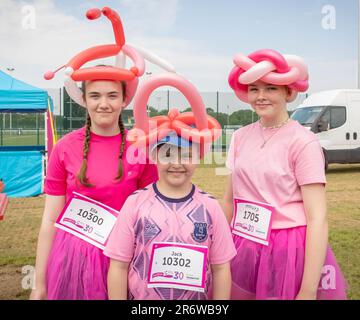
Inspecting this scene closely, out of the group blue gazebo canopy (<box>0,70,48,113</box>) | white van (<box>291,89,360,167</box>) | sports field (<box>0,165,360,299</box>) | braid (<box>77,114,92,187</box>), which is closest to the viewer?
braid (<box>77,114,92,187</box>)

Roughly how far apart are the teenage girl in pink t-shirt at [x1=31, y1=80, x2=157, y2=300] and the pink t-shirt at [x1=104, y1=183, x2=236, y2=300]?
0.46ft

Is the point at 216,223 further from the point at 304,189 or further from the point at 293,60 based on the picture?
the point at 293,60

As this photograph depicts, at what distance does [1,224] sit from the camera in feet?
18.1

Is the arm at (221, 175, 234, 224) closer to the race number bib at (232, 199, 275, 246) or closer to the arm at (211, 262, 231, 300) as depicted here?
the race number bib at (232, 199, 275, 246)

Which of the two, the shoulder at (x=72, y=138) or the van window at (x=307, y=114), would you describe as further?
the van window at (x=307, y=114)

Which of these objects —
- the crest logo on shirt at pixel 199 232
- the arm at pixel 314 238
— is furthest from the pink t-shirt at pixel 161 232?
the arm at pixel 314 238

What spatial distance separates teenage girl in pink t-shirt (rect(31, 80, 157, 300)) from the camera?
1582 mm

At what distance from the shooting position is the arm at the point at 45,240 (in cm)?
167

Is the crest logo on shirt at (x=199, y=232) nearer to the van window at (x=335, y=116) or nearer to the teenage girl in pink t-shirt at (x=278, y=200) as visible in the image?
the teenage girl in pink t-shirt at (x=278, y=200)

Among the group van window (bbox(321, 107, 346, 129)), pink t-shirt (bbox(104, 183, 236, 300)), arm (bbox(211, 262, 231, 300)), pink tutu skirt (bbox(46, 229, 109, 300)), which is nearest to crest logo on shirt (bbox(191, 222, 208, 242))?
pink t-shirt (bbox(104, 183, 236, 300))

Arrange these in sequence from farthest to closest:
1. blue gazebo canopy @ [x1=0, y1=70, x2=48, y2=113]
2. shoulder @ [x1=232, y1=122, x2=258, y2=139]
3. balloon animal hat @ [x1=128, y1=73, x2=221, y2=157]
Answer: blue gazebo canopy @ [x1=0, y1=70, x2=48, y2=113] → shoulder @ [x1=232, y1=122, x2=258, y2=139] → balloon animal hat @ [x1=128, y1=73, x2=221, y2=157]

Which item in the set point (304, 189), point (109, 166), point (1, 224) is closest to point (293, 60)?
point (304, 189)

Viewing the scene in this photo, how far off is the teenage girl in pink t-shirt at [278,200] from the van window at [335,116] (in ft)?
30.5
